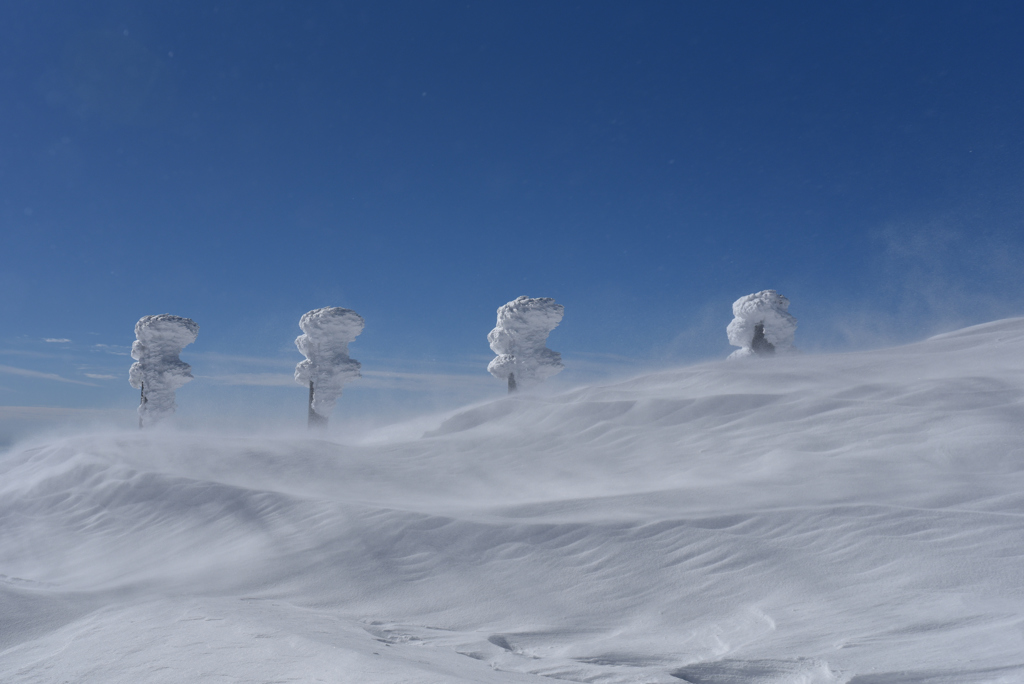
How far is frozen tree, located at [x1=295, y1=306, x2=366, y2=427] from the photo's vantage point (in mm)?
19844

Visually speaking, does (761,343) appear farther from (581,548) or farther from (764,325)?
(581,548)

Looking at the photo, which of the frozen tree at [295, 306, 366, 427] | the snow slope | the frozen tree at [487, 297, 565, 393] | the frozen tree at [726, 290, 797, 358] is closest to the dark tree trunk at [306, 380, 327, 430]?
the frozen tree at [295, 306, 366, 427]

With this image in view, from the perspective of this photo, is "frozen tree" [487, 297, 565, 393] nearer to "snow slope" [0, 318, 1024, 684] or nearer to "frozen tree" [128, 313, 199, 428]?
"snow slope" [0, 318, 1024, 684]

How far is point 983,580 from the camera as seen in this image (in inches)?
168

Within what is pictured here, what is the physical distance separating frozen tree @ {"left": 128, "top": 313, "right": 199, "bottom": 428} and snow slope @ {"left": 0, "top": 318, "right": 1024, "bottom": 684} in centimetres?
995

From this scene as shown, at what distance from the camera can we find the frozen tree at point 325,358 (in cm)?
1984

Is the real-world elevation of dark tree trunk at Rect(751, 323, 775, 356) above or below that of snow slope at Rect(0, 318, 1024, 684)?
above

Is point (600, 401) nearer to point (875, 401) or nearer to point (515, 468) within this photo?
point (515, 468)

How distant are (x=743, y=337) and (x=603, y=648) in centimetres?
1725

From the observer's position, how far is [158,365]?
20625mm

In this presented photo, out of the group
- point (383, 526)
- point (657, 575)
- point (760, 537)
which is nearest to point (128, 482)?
point (383, 526)

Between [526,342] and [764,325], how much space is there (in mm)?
7562

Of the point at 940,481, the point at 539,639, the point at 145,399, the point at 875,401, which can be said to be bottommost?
the point at 539,639

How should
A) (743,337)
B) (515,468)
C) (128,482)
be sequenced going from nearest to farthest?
1. (515,468)
2. (128,482)
3. (743,337)
